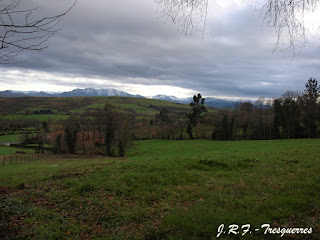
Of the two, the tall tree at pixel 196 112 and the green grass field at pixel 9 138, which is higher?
the tall tree at pixel 196 112

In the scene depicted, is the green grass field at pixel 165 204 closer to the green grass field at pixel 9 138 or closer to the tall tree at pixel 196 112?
the tall tree at pixel 196 112

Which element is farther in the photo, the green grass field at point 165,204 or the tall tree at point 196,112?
the tall tree at point 196,112

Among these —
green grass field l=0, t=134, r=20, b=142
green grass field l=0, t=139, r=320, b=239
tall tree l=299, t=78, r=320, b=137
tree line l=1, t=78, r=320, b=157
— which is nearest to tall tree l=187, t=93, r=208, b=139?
tree line l=1, t=78, r=320, b=157

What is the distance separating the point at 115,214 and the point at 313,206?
16.7 ft

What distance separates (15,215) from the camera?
5281 mm

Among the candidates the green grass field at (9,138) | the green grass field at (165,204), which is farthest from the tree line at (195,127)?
the green grass field at (165,204)

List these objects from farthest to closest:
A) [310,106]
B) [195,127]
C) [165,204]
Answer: [195,127] < [310,106] < [165,204]

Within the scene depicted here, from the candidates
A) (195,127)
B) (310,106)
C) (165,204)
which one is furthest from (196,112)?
(165,204)

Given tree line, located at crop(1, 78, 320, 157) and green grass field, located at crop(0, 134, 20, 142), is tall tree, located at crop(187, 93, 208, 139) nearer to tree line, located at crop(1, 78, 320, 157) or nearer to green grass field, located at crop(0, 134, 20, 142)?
tree line, located at crop(1, 78, 320, 157)

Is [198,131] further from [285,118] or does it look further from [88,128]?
[88,128]

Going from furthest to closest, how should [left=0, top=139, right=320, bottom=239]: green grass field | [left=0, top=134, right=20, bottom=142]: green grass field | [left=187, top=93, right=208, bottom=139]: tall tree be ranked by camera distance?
[left=0, top=134, right=20, bottom=142]: green grass field
[left=187, top=93, right=208, bottom=139]: tall tree
[left=0, top=139, right=320, bottom=239]: green grass field

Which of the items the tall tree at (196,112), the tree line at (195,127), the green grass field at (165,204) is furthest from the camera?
the tall tree at (196,112)

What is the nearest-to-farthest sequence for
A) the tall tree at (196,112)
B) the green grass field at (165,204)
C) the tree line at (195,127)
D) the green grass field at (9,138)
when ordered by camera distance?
1. the green grass field at (165,204)
2. the tree line at (195,127)
3. the tall tree at (196,112)
4. the green grass field at (9,138)

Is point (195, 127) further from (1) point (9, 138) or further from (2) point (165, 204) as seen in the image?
(1) point (9, 138)
